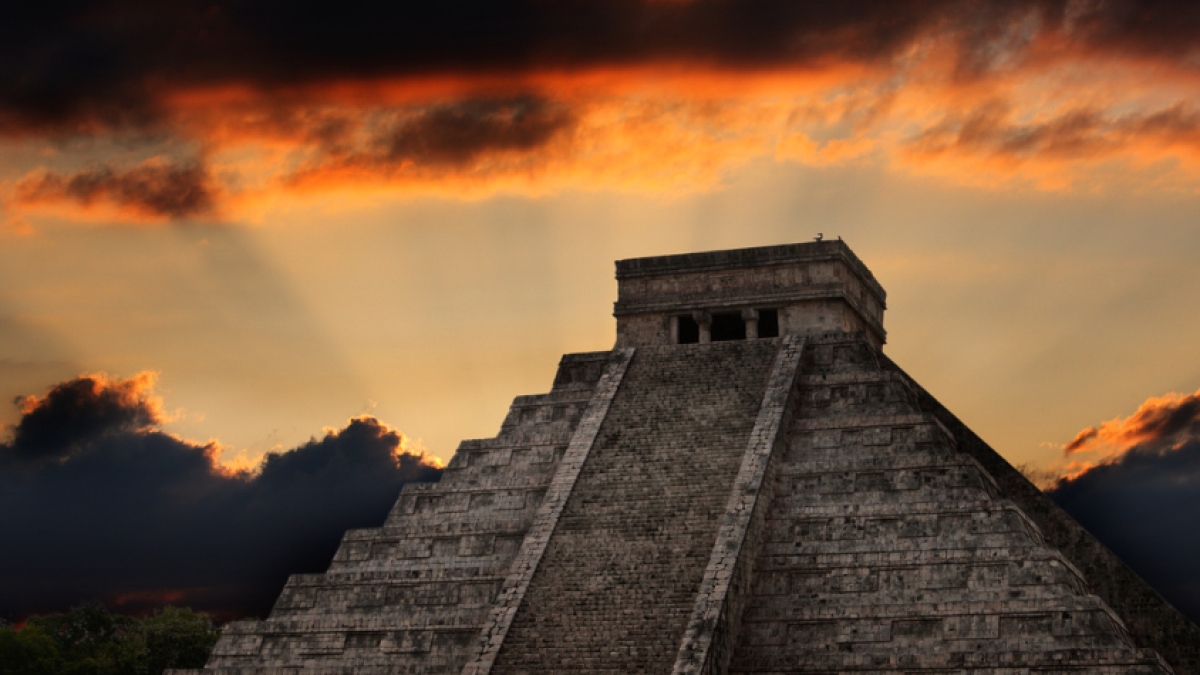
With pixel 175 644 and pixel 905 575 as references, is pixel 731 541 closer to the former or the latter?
pixel 905 575

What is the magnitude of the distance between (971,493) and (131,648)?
25461mm

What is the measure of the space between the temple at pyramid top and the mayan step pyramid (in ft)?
0.17

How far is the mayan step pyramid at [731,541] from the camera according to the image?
2009cm

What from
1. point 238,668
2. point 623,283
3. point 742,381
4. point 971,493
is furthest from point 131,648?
point 971,493

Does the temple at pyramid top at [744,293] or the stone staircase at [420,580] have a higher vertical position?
the temple at pyramid top at [744,293]

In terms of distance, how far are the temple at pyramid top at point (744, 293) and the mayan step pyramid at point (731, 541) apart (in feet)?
0.17

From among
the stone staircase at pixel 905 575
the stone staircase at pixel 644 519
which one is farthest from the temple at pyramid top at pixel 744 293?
the stone staircase at pixel 905 575

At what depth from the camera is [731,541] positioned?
21578 mm

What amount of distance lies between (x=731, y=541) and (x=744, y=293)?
327 inches

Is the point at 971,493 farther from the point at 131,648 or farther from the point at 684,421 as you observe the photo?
the point at 131,648

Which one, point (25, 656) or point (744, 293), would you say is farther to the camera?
point (25, 656)

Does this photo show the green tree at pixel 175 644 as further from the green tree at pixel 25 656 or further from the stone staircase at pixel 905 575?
the stone staircase at pixel 905 575

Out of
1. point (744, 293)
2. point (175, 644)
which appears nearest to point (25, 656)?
point (175, 644)

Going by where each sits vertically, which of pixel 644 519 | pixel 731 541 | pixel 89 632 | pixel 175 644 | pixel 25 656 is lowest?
pixel 731 541
